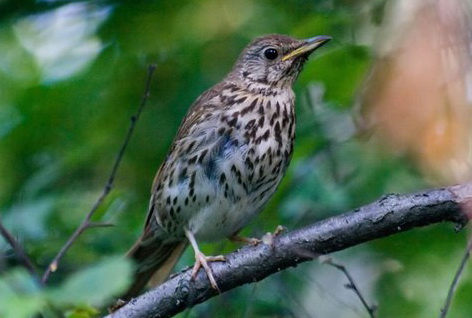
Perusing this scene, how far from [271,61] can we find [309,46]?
382 millimetres

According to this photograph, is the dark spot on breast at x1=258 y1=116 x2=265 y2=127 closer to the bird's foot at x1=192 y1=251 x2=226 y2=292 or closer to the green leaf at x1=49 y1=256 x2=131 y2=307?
the bird's foot at x1=192 y1=251 x2=226 y2=292

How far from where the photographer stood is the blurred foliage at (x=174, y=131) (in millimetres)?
5309

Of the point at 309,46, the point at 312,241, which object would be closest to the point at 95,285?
the point at 312,241

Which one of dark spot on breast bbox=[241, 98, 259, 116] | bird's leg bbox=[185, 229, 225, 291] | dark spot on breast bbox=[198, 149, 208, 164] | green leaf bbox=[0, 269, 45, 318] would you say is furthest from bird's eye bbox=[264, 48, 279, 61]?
green leaf bbox=[0, 269, 45, 318]

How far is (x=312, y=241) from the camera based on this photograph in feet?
13.2

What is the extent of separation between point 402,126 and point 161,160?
7.04 feet

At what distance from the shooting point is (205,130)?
5305mm

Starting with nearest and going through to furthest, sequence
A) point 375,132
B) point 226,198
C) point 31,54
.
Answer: point 375,132 → point 226,198 → point 31,54

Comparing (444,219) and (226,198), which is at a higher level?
(444,219)

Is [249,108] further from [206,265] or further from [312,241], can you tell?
[312,241]

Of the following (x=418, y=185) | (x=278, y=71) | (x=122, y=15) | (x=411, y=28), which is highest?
(x=411, y=28)

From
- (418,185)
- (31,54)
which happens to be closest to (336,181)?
(418,185)

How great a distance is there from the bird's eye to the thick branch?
1676 mm

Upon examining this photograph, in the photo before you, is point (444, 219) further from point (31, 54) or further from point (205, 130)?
point (31, 54)
